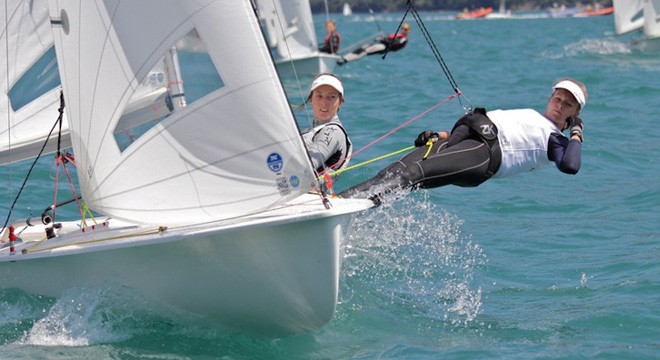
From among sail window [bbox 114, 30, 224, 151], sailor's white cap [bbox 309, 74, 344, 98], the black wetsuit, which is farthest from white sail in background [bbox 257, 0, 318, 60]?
sail window [bbox 114, 30, 224, 151]

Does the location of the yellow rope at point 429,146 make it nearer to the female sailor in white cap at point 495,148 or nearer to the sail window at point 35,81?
the female sailor in white cap at point 495,148

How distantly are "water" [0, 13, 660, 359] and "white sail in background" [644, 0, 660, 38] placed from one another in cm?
1231

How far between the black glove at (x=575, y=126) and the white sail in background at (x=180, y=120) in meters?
1.72

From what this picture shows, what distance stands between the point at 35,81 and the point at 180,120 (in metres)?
1.54

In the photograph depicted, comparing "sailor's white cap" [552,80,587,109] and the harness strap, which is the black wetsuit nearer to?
the harness strap

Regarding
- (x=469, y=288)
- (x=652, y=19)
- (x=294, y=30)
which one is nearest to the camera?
(x=469, y=288)

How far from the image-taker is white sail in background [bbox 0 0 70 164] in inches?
246

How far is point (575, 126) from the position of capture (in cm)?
626

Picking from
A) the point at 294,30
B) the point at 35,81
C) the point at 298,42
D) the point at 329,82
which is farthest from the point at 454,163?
the point at 298,42

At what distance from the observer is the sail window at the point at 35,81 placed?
6344 millimetres

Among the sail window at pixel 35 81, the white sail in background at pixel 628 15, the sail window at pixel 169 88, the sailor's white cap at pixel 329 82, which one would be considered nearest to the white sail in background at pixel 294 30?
the white sail in background at pixel 628 15

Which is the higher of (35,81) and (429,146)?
(35,81)

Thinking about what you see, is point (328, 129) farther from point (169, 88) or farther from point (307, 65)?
point (307, 65)

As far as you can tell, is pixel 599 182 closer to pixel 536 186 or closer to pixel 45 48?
pixel 536 186
